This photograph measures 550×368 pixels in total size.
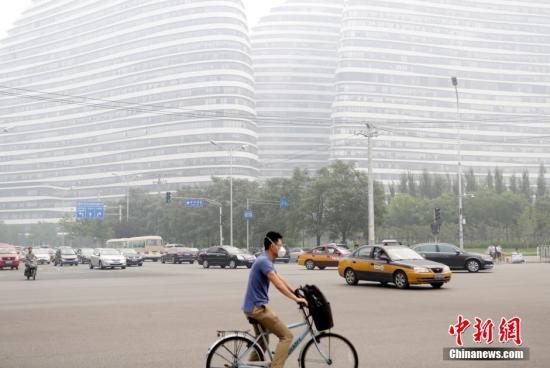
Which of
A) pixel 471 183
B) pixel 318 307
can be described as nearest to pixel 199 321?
pixel 318 307

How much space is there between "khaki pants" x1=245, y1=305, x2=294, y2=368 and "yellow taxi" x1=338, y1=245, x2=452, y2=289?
49.1ft

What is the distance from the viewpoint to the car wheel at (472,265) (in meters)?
32.5

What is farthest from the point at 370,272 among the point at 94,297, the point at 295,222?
the point at 295,222

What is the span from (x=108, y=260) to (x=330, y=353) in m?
38.9

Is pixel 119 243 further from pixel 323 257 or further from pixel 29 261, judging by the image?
Result: pixel 29 261

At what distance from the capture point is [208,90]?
541 feet

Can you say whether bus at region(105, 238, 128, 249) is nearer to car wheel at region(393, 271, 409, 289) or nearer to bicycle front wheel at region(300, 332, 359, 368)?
car wheel at region(393, 271, 409, 289)

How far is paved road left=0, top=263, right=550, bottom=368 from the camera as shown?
931cm

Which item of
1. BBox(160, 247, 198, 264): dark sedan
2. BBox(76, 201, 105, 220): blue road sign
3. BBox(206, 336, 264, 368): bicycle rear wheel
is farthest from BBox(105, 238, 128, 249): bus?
BBox(206, 336, 264, 368): bicycle rear wheel

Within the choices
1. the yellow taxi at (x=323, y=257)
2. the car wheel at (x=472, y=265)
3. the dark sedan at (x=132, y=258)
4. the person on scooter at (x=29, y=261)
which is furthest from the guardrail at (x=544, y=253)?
the person on scooter at (x=29, y=261)

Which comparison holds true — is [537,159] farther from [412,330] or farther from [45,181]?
[412,330]

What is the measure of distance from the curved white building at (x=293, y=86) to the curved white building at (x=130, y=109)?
14.4 meters

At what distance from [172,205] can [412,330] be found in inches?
3405

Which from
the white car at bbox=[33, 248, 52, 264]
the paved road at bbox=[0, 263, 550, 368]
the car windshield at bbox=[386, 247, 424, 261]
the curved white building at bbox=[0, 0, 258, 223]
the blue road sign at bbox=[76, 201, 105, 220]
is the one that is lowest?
the white car at bbox=[33, 248, 52, 264]
